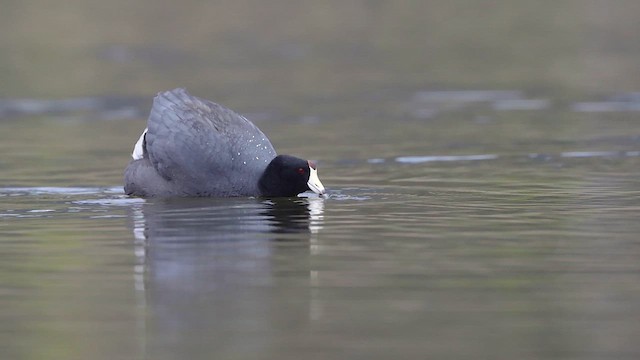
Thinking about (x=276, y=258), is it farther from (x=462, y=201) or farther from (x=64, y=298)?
(x=462, y=201)

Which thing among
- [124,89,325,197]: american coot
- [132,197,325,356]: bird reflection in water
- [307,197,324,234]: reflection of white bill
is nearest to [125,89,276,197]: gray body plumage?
[124,89,325,197]: american coot

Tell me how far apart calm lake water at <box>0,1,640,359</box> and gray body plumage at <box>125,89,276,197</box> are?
19cm

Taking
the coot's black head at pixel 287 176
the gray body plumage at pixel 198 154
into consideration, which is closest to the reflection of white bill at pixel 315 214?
the coot's black head at pixel 287 176

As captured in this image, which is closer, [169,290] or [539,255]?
[169,290]

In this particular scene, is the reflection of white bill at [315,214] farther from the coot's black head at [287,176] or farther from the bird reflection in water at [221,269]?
the coot's black head at [287,176]

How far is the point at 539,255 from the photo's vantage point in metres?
9.34

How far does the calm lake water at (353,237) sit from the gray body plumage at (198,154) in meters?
0.19

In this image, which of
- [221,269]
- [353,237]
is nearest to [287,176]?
[353,237]

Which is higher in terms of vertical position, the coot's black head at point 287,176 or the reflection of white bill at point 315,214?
the coot's black head at point 287,176

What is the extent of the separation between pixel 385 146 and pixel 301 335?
8.98 m

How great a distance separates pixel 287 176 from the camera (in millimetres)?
12266

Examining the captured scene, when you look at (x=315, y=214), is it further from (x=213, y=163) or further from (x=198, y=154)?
(x=198, y=154)

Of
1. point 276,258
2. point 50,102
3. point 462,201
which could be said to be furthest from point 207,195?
point 50,102

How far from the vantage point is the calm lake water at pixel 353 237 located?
7266 millimetres
